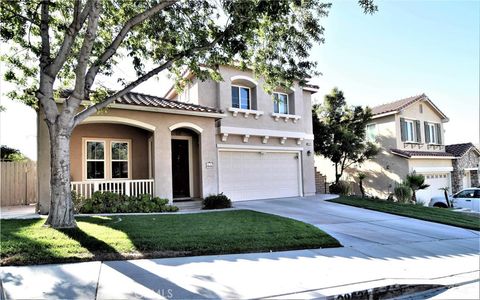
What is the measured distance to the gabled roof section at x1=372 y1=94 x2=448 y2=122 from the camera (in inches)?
949

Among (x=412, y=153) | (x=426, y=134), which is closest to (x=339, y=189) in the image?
(x=412, y=153)

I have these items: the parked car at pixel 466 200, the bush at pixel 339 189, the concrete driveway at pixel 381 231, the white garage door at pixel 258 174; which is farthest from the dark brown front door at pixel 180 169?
the parked car at pixel 466 200

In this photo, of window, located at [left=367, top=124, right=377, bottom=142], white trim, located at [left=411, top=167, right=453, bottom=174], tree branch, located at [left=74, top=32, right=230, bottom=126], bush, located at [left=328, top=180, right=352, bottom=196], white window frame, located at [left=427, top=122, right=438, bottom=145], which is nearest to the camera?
tree branch, located at [left=74, top=32, right=230, bottom=126]

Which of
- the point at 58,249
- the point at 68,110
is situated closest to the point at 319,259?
the point at 58,249

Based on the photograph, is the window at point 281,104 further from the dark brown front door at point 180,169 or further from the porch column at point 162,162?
the porch column at point 162,162

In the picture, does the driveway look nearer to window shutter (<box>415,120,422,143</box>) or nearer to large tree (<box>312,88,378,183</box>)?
large tree (<box>312,88,378,183</box>)

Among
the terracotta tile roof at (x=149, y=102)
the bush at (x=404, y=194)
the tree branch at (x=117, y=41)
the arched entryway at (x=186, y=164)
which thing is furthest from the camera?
the bush at (x=404, y=194)

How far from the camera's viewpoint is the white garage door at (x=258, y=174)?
621 inches

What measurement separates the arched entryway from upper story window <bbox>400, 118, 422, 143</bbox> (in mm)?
17099

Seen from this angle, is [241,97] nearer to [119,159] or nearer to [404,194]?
[119,159]

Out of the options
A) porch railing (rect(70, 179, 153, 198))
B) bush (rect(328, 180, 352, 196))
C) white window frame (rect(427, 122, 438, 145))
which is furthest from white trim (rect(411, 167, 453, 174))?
porch railing (rect(70, 179, 153, 198))

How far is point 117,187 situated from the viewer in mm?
12773

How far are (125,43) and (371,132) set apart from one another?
68.0 feet

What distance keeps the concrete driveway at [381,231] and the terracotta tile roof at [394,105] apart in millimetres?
12885
